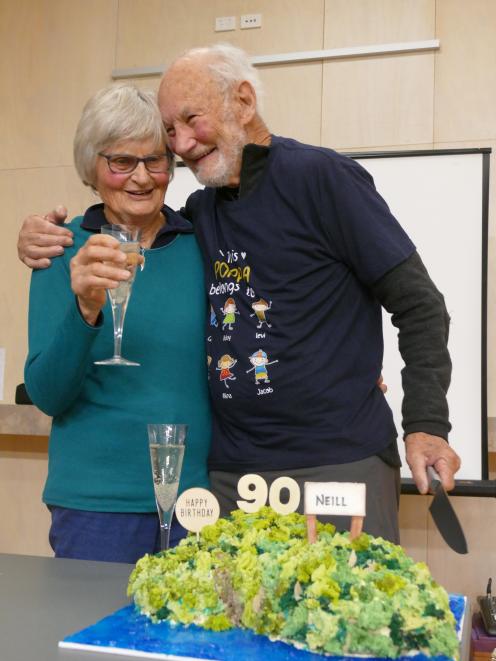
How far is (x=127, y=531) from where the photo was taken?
1.49 meters

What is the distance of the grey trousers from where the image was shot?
58.6 inches

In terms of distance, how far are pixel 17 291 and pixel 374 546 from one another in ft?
10.5

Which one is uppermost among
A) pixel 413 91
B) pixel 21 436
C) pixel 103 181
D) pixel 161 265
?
pixel 413 91

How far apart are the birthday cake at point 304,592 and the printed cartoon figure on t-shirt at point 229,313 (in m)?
0.60

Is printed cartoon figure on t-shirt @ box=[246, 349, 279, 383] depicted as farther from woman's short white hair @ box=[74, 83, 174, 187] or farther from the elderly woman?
woman's short white hair @ box=[74, 83, 174, 187]

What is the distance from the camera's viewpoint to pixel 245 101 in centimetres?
174

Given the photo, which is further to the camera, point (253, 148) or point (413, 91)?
point (413, 91)

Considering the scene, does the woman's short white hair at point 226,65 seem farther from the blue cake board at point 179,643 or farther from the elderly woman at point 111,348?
the blue cake board at point 179,643

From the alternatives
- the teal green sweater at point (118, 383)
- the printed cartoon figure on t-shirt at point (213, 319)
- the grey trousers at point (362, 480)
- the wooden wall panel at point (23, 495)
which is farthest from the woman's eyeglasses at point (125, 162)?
the wooden wall panel at point (23, 495)

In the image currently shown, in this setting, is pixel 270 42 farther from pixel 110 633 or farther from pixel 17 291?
pixel 110 633

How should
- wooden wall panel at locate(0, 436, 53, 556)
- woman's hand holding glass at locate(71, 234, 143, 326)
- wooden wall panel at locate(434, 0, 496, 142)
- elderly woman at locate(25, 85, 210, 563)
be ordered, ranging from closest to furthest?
1. woman's hand holding glass at locate(71, 234, 143, 326)
2. elderly woman at locate(25, 85, 210, 563)
3. wooden wall panel at locate(434, 0, 496, 142)
4. wooden wall panel at locate(0, 436, 53, 556)

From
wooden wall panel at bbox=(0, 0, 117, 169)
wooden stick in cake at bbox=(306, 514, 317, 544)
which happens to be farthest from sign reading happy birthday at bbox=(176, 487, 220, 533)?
wooden wall panel at bbox=(0, 0, 117, 169)

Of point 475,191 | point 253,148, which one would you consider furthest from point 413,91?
point 253,148

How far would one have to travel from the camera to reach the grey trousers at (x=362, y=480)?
1488mm
